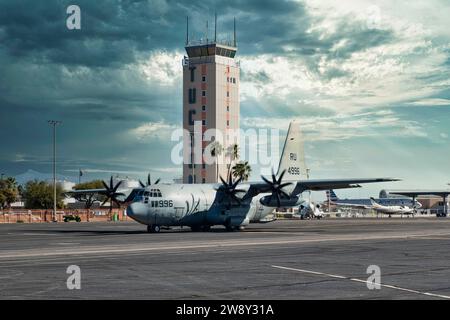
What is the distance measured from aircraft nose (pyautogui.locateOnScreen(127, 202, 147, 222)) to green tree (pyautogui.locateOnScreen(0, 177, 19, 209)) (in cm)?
9731

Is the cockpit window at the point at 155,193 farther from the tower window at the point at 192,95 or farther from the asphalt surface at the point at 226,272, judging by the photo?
the tower window at the point at 192,95

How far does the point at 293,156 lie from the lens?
66.0 metres

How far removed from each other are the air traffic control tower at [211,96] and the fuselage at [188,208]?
9280 cm

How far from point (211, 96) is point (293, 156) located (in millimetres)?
88111

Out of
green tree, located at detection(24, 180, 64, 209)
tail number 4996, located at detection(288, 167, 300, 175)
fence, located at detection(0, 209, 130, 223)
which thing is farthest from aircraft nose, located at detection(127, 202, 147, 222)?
green tree, located at detection(24, 180, 64, 209)

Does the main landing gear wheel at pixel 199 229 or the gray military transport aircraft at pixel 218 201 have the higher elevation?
the gray military transport aircraft at pixel 218 201

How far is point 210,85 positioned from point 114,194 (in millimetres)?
95736

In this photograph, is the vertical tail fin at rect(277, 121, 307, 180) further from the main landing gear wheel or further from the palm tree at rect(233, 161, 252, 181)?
the palm tree at rect(233, 161, 252, 181)

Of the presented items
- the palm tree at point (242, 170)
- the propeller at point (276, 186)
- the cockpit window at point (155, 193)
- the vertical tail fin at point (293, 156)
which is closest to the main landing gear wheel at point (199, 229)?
the cockpit window at point (155, 193)

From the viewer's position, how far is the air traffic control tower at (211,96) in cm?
15225

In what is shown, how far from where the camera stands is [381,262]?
82.4 ft

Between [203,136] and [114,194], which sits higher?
[203,136]
